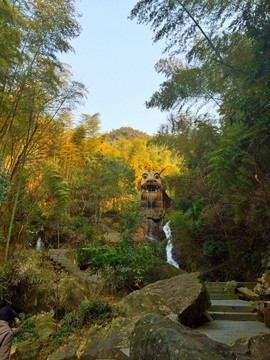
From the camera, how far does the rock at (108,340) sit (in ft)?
10.0

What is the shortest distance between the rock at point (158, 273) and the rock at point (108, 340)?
183 cm

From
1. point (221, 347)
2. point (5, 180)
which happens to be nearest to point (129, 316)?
point (221, 347)

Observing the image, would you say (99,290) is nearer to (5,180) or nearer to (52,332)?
(52,332)

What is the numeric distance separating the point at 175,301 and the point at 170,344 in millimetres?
2260

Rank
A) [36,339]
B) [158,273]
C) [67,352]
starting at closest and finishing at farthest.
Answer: [67,352]
[36,339]
[158,273]

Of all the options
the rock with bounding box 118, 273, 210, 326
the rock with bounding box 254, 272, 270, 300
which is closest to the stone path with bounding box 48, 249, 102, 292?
the rock with bounding box 118, 273, 210, 326

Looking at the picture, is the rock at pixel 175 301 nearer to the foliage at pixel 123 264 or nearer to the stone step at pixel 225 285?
the foliage at pixel 123 264

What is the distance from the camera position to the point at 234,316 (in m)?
4.03

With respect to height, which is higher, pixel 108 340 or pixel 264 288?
pixel 264 288

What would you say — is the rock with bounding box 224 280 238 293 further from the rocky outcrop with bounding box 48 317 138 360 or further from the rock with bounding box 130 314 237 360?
the rock with bounding box 130 314 237 360

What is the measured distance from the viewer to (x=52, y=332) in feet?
13.6

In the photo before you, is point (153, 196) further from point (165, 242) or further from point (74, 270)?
point (74, 270)

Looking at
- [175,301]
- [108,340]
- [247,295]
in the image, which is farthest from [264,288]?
[108,340]

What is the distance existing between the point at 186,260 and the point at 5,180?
7.14 metres
